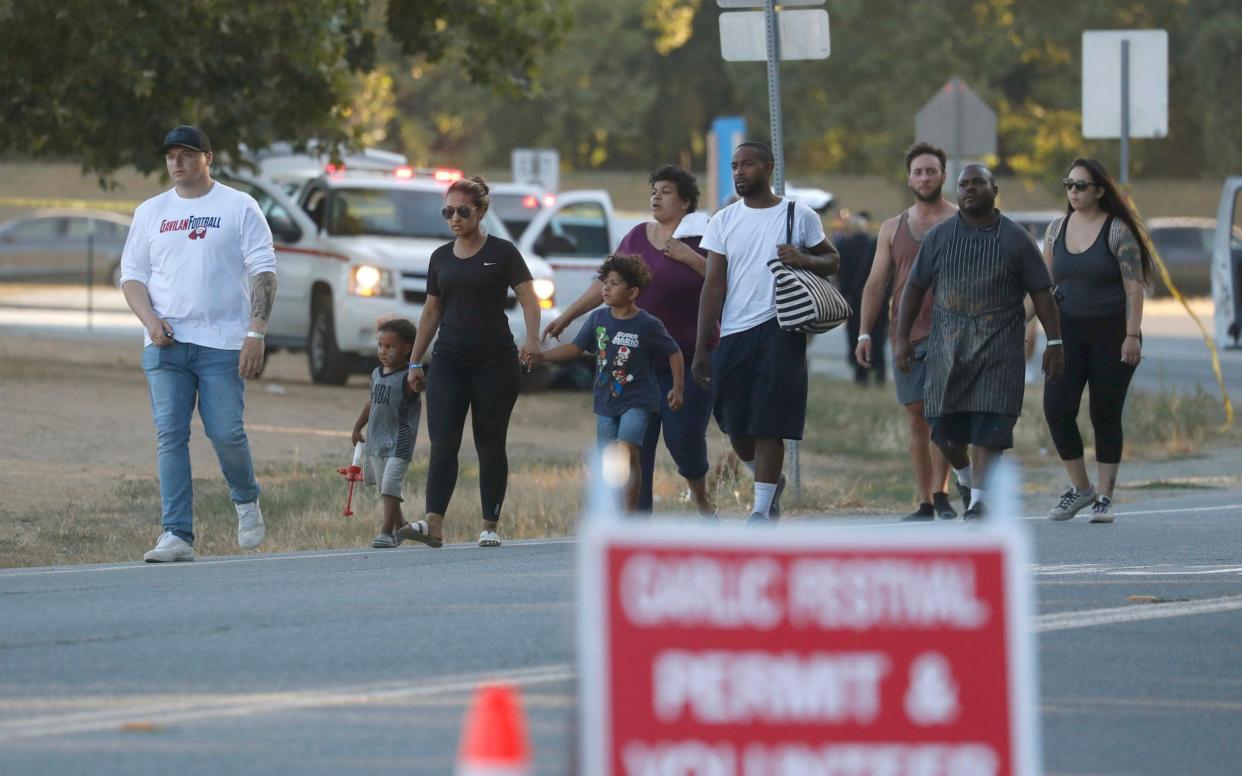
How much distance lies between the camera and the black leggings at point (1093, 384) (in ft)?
37.0

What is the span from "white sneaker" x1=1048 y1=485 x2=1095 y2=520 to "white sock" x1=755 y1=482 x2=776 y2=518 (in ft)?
6.68

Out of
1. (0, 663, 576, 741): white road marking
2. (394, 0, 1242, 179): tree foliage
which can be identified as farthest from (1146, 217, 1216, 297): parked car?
(0, 663, 576, 741): white road marking

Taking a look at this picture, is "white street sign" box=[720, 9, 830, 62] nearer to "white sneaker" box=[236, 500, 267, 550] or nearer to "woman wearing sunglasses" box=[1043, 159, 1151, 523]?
"woman wearing sunglasses" box=[1043, 159, 1151, 523]

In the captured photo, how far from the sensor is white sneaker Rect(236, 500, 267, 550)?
10.4 meters

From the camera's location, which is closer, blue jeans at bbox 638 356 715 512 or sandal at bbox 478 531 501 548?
blue jeans at bbox 638 356 715 512

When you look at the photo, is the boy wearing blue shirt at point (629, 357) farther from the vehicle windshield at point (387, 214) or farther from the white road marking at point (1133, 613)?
the vehicle windshield at point (387, 214)

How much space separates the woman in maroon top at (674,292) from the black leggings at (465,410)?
38 cm

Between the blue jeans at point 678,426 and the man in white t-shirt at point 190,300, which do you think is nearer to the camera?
the man in white t-shirt at point 190,300

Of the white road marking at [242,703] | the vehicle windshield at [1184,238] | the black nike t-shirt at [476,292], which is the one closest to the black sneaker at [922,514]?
the black nike t-shirt at [476,292]

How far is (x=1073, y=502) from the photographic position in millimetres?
11594

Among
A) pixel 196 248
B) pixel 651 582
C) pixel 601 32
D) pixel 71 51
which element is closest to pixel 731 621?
pixel 651 582

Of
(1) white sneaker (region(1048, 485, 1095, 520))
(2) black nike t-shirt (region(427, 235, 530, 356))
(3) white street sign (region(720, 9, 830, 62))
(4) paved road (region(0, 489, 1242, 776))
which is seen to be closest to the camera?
(4) paved road (region(0, 489, 1242, 776))

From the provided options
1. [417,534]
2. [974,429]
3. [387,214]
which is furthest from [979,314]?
[387,214]

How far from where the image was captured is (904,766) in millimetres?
3760
